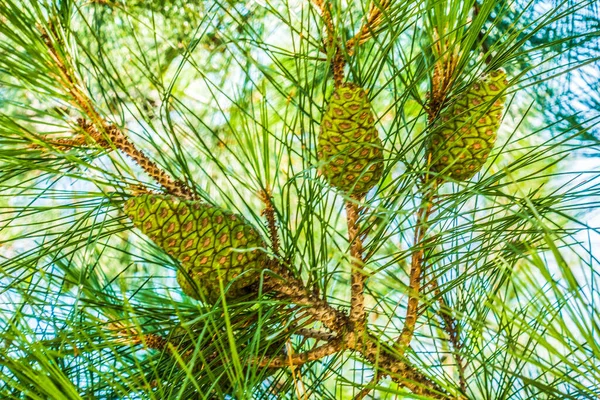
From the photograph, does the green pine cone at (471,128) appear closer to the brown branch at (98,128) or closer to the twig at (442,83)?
the twig at (442,83)

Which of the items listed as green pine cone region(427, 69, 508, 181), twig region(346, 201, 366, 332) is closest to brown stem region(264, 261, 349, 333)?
twig region(346, 201, 366, 332)

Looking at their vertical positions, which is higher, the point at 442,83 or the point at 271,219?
the point at 442,83

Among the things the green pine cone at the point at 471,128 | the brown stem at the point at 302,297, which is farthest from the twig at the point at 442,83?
the brown stem at the point at 302,297

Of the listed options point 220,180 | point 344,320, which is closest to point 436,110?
point 344,320

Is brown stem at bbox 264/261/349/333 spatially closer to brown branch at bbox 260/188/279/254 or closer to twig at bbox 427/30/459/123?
brown branch at bbox 260/188/279/254

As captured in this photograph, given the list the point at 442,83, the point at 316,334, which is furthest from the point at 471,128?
the point at 316,334

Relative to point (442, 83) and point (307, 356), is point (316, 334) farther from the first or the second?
point (442, 83)

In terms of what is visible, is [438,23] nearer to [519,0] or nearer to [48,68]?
[48,68]
